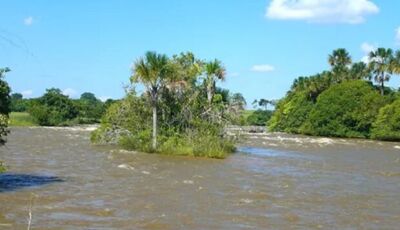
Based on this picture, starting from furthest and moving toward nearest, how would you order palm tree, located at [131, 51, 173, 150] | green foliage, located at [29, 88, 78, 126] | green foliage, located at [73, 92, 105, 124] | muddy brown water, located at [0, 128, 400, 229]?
1. green foliage, located at [73, 92, 105, 124]
2. green foliage, located at [29, 88, 78, 126]
3. palm tree, located at [131, 51, 173, 150]
4. muddy brown water, located at [0, 128, 400, 229]

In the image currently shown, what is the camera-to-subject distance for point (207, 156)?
37.0 m

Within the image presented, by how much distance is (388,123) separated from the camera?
73.8 m

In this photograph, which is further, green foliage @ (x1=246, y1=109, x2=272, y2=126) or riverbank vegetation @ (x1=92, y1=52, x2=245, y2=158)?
green foliage @ (x1=246, y1=109, x2=272, y2=126)

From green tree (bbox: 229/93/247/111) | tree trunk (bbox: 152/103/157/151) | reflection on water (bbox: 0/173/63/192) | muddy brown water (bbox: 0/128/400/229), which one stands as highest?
green tree (bbox: 229/93/247/111)

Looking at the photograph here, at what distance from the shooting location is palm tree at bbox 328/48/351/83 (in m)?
93.7

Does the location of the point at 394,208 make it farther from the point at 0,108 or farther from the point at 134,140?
the point at 134,140

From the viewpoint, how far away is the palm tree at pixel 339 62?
93.7 metres

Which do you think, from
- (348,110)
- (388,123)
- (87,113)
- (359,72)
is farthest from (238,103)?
(87,113)

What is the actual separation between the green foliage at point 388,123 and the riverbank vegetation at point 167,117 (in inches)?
1366

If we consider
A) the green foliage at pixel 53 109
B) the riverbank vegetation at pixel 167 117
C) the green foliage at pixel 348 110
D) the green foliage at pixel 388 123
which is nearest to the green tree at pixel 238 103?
the riverbank vegetation at pixel 167 117

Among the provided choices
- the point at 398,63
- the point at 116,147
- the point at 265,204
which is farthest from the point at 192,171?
the point at 398,63

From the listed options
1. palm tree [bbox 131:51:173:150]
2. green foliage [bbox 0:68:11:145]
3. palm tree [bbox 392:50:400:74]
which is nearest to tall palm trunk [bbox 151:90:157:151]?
palm tree [bbox 131:51:173:150]

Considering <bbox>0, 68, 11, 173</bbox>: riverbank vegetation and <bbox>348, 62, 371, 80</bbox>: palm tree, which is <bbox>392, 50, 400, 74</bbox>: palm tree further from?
<bbox>0, 68, 11, 173</bbox>: riverbank vegetation

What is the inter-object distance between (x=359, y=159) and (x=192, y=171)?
17.9m
